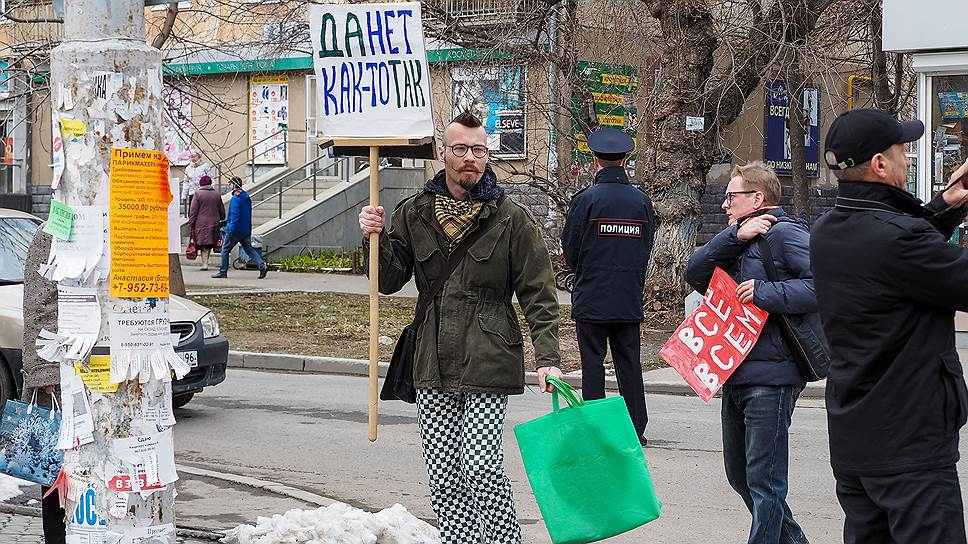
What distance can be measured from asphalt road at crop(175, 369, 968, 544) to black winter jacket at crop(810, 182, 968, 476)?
290 cm

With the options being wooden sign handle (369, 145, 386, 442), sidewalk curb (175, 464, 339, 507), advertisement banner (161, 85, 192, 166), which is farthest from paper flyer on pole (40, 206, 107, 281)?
sidewalk curb (175, 464, 339, 507)

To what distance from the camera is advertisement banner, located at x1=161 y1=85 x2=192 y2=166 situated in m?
17.0

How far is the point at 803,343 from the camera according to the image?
5.84m

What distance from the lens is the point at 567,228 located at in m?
9.28

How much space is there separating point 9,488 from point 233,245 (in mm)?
17069

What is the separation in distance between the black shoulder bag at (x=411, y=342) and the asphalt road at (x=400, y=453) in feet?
5.62

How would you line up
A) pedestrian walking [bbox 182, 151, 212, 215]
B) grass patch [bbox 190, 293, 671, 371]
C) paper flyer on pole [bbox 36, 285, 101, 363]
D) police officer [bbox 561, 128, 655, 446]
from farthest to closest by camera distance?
pedestrian walking [bbox 182, 151, 212, 215]
grass patch [bbox 190, 293, 671, 371]
police officer [bbox 561, 128, 655, 446]
paper flyer on pole [bbox 36, 285, 101, 363]

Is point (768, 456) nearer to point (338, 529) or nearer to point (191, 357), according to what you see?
point (338, 529)

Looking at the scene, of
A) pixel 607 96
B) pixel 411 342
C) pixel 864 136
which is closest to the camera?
pixel 864 136

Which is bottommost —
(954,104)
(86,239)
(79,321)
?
(79,321)

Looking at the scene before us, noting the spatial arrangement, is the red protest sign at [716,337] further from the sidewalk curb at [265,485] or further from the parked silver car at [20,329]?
the parked silver car at [20,329]

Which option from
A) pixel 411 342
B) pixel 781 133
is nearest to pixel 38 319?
pixel 411 342

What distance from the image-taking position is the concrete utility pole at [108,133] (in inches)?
157

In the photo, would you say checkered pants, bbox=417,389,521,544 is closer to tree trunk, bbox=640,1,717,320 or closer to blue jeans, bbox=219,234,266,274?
tree trunk, bbox=640,1,717,320
